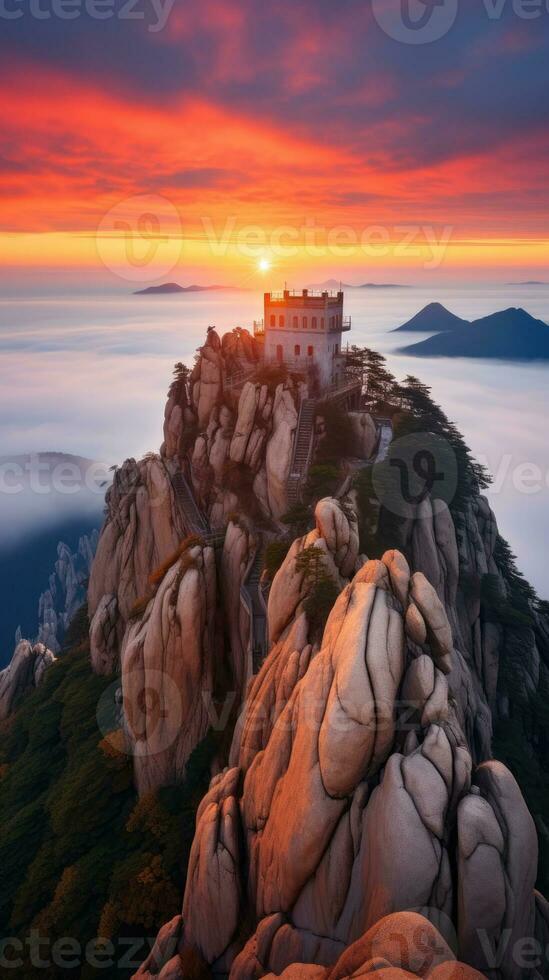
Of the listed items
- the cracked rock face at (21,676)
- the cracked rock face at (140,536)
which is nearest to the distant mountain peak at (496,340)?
the cracked rock face at (140,536)

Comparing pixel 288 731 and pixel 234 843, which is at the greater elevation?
pixel 288 731

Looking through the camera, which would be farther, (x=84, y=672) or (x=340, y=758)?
(x=84, y=672)

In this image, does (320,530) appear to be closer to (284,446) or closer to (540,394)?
(284,446)

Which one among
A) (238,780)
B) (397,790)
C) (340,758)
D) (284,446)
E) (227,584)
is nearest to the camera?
(397,790)

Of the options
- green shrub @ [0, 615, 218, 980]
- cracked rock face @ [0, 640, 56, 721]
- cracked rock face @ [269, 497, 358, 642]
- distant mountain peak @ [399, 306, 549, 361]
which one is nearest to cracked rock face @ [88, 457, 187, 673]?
green shrub @ [0, 615, 218, 980]

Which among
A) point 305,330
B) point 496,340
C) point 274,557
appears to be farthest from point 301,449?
point 496,340

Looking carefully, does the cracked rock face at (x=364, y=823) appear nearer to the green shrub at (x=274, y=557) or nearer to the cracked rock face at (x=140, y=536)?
the green shrub at (x=274, y=557)

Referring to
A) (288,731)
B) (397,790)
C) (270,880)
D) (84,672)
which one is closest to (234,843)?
Result: (270,880)
